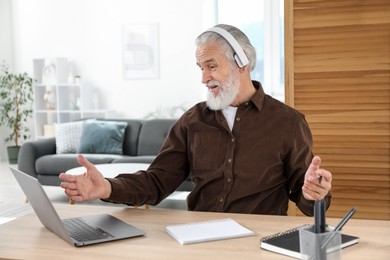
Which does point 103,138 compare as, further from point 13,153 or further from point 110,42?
point 13,153

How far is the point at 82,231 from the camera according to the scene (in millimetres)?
1636

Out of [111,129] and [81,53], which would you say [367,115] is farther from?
[81,53]

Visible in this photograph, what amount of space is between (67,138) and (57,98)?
84.4 inches

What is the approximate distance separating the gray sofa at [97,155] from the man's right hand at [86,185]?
136 inches

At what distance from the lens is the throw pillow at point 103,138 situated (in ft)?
18.9

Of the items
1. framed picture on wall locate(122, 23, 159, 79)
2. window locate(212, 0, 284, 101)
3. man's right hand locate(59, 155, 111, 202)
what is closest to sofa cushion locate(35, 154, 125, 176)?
framed picture on wall locate(122, 23, 159, 79)

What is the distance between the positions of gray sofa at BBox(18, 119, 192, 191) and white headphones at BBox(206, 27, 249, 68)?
3.24 metres

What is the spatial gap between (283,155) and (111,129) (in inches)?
154

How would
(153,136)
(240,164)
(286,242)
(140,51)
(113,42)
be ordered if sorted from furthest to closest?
(113,42) → (140,51) → (153,136) → (240,164) → (286,242)

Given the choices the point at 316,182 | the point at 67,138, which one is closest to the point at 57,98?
the point at 67,138

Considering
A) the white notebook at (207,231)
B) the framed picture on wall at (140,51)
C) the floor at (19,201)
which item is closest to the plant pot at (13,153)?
the floor at (19,201)

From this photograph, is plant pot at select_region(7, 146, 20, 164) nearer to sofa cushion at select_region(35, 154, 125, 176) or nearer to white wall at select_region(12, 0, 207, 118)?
white wall at select_region(12, 0, 207, 118)

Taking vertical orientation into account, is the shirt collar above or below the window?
below

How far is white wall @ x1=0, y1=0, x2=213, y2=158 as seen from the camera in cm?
747
